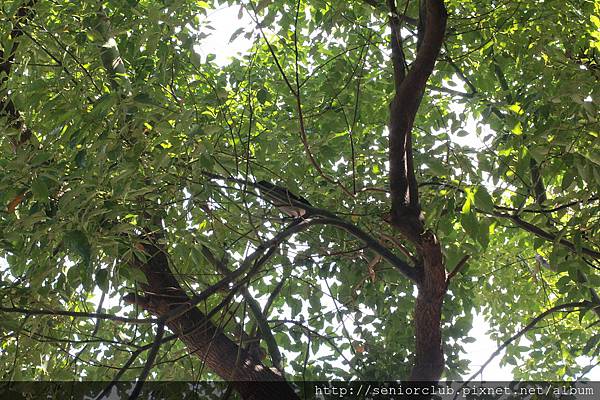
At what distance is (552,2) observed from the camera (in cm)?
335

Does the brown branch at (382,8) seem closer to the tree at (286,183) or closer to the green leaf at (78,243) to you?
the tree at (286,183)

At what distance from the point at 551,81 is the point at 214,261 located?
76.2 inches

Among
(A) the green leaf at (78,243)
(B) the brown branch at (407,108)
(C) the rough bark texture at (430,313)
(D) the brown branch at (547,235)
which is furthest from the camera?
(C) the rough bark texture at (430,313)

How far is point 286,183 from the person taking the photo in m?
3.43

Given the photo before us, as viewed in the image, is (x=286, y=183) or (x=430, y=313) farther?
(x=430, y=313)

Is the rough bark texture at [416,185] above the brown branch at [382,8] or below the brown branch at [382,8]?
below

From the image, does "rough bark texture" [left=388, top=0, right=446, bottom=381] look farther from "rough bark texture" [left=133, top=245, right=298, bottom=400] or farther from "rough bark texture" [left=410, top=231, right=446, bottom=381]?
"rough bark texture" [left=133, top=245, right=298, bottom=400]

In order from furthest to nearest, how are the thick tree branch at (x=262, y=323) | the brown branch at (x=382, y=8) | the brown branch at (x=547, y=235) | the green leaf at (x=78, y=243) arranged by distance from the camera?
the thick tree branch at (x=262, y=323)
the brown branch at (x=382, y=8)
the brown branch at (x=547, y=235)
the green leaf at (x=78, y=243)

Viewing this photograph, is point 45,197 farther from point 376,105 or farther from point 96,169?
point 376,105

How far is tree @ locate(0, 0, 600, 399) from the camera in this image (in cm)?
283

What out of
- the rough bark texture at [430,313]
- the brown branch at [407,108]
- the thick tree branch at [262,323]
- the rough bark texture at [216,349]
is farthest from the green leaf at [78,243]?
the rough bark texture at [430,313]

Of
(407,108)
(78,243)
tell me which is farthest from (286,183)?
(78,243)

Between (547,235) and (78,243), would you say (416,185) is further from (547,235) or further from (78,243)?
(78,243)

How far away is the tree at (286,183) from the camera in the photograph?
9.29ft
